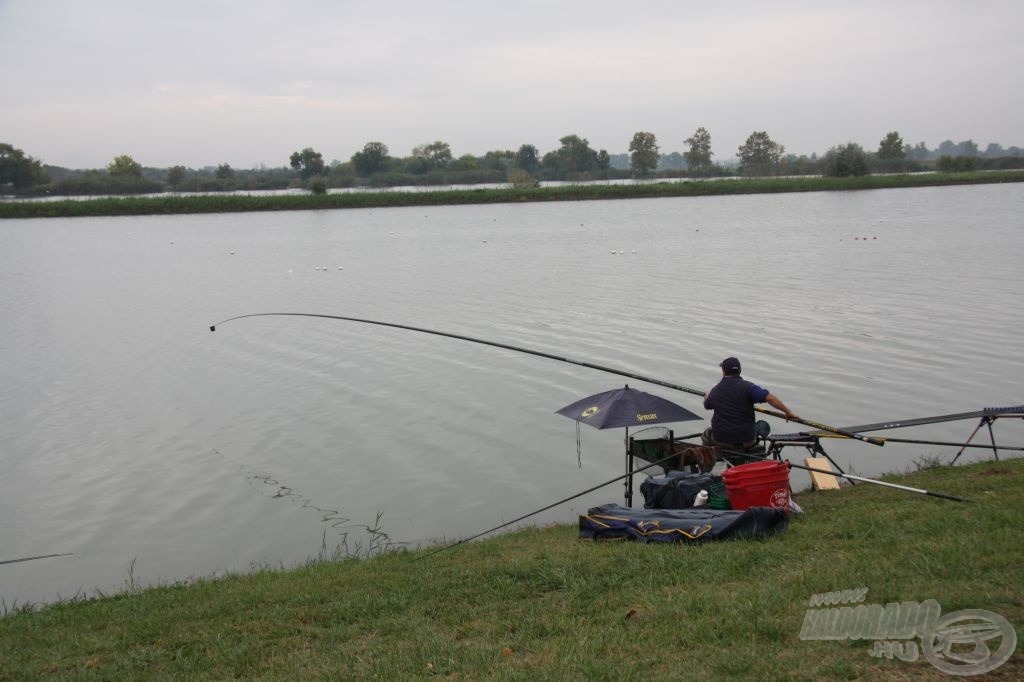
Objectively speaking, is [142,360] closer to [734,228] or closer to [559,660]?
[559,660]

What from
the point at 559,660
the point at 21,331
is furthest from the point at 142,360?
the point at 559,660

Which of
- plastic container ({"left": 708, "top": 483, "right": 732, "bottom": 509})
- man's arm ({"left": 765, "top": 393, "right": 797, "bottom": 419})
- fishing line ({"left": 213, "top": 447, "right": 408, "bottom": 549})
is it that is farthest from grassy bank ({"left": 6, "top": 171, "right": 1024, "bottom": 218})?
plastic container ({"left": 708, "top": 483, "right": 732, "bottom": 509})

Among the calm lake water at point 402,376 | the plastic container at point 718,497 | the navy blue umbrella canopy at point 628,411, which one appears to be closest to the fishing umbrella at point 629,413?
the navy blue umbrella canopy at point 628,411

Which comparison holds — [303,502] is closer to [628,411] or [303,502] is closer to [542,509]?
[542,509]

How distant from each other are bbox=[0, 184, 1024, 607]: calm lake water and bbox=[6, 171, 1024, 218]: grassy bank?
4280cm

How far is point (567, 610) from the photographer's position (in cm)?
634

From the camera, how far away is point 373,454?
1334 centimetres

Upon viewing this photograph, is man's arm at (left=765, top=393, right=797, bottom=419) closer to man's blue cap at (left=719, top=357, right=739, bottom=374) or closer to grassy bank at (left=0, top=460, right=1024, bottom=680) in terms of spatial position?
man's blue cap at (left=719, top=357, right=739, bottom=374)

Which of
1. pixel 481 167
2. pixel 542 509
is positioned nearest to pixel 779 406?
pixel 542 509

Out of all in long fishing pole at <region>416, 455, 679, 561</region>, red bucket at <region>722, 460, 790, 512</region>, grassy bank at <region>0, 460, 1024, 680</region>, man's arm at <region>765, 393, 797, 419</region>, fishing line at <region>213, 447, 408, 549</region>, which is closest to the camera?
grassy bank at <region>0, 460, 1024, 680</region>

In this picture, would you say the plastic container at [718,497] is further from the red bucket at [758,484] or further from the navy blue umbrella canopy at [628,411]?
the navy blue umbrella canopy at [628,411]

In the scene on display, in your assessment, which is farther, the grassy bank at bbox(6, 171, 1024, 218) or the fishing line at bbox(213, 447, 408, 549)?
the grassy bank at bbox(6, 171, 1024, 218)

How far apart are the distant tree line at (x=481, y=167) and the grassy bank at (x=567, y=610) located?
8607 centimetres

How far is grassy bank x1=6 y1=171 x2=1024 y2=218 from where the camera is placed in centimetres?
8200
